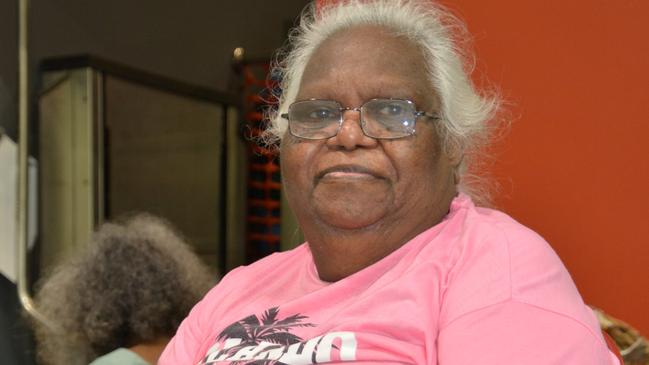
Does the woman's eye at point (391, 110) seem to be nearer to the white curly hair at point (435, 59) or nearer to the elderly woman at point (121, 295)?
the white curly hair at point (435, 59)

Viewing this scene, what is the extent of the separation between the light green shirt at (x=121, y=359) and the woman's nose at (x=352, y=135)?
2.56 feet

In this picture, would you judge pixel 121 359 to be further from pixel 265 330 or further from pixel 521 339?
pixel 521 339

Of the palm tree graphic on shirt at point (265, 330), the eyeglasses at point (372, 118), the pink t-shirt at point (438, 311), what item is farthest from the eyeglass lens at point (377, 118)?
the palm tree graphic on shirt at point (265, 330)

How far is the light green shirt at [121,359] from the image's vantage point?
1520mm

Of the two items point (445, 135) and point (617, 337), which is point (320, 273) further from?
point (617, 337)

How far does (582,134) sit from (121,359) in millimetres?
1006

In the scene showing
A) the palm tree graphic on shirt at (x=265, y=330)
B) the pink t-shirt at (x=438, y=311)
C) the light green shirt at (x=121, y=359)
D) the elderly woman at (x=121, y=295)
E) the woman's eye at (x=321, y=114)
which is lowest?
the light green shirt at (x=121, y=359)

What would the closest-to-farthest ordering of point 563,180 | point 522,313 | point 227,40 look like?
point 522,313 → point 563,180 → point 227,40

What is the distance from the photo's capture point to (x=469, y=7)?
1.39 meters

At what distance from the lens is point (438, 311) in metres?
0.90

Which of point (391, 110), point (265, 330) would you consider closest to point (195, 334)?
point (265, 330)

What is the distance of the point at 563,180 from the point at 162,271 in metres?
0.94

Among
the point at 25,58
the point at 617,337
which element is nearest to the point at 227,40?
the point at 25,58

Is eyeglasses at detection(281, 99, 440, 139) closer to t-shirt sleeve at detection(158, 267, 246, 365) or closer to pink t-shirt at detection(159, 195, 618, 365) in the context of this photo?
pink t-shirt at detection(159, 195, 618, 365)
